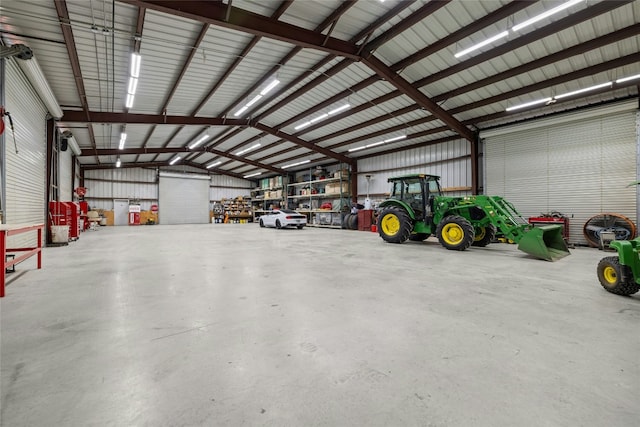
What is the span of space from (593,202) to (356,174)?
35.1ft

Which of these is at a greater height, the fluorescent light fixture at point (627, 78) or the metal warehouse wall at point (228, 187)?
the fluorescent light fixture at point (627, 78)

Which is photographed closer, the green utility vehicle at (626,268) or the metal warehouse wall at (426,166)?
the green utility vehicle at (626,268)

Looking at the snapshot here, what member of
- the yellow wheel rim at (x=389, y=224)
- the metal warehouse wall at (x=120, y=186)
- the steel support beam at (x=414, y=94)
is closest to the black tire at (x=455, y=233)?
the yellow wheel rim at (x=389, y=224)

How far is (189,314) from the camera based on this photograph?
2678mm

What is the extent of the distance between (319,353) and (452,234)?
6.29m

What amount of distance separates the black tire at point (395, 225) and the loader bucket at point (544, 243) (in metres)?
2.84

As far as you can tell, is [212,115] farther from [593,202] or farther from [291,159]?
[593,202]

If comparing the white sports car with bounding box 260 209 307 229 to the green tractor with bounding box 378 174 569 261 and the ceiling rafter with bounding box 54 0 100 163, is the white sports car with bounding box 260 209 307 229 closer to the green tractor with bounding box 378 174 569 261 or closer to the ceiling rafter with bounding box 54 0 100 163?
the green tractor with bounding box 378 174 569 261

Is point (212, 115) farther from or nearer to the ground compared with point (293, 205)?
farther from the ground

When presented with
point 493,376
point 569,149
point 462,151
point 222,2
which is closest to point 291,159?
point 462,151

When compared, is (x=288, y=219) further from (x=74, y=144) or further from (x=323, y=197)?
(x=74, y=144)

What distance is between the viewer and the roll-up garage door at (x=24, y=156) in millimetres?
5660

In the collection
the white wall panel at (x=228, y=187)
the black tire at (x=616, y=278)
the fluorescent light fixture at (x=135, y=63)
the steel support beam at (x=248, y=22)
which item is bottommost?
the black tire at (x=616, y=278)

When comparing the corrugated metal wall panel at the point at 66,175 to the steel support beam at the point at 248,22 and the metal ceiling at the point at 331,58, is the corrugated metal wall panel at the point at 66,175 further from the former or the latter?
the steel support beam at the point at 248,22
